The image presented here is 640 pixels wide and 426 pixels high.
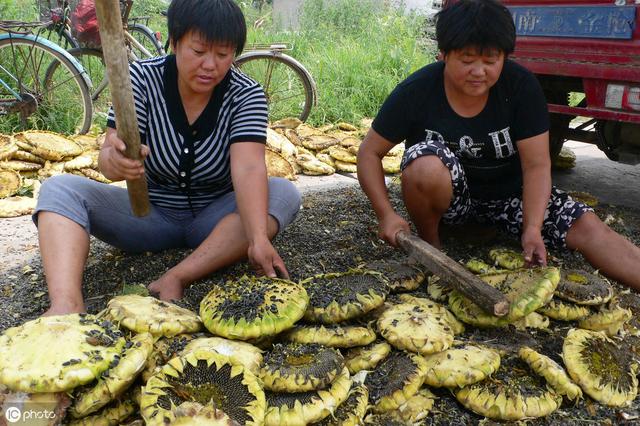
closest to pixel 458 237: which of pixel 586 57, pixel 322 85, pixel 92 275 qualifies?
pixel 586 57

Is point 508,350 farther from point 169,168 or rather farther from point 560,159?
point 560,159

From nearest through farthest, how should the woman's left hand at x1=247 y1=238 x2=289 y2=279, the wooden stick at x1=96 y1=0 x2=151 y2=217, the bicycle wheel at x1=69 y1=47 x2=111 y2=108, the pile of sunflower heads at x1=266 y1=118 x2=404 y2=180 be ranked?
the wooden stick at x1=96 y1=0 x2=151 y2=217, the woman's left hand at x1=247 y1=238 x2=289 y2=279, the pile of sunflower heads at x1=266 y1=118 x2=404 y2=180, the bicycle wheel at x1=69 y1=47 x2=111 y2=108

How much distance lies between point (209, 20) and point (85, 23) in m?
4.61

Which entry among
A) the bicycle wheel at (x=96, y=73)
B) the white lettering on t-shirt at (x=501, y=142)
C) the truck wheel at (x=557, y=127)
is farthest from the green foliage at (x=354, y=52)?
the white lettering on t-shirt at (x=501, y=142)

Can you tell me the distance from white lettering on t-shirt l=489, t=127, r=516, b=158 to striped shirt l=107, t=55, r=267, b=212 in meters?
1.16

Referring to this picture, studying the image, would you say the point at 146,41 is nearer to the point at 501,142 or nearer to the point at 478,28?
the point at 501,142

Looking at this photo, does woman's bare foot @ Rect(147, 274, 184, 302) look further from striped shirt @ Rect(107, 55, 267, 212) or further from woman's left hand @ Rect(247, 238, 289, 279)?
striped shirt @ Rect(107, 55, 267, 212)

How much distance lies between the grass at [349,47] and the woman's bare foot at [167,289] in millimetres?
5126

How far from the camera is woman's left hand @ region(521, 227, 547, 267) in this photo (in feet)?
8.86

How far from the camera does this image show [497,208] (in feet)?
10.5

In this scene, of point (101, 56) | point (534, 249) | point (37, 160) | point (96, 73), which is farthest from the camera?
point (96, 73)

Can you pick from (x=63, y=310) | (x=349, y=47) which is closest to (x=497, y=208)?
(x=63, y=310)

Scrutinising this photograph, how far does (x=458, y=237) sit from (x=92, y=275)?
2042 millimetres

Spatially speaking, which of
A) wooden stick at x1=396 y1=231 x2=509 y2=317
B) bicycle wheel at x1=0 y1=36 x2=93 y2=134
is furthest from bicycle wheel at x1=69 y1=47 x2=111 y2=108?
wooden stick at x1=396 y1=231 x2=509 y2=317
